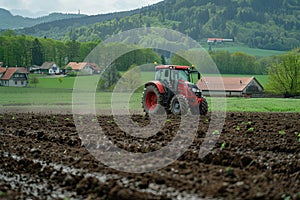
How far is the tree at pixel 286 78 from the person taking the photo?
184ft

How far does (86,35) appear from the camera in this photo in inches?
4304

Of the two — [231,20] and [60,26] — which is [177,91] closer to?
[60,26]

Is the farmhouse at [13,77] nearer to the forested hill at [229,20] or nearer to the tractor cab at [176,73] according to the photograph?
the tractor cab at [176,73]

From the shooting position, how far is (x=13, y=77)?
50000 mm

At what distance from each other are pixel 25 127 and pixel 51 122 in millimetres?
1691

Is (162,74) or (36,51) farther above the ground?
(36,51)

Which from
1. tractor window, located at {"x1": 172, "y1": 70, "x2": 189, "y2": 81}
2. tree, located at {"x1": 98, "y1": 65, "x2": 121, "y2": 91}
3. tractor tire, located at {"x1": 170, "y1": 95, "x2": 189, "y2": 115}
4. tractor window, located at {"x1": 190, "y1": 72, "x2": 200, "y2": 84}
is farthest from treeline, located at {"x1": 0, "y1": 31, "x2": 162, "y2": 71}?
tractor tire, located at {"x1": 170, "y1": 95, "x2": 189, "y2": 115}

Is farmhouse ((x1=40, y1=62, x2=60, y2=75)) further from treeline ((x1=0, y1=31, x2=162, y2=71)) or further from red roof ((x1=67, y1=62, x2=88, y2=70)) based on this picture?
red roof ((x1=67, y1=62, x2=88, y2=70))

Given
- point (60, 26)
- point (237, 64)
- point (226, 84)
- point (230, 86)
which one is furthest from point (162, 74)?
point (60, 26)

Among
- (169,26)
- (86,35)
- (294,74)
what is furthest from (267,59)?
(169,26)

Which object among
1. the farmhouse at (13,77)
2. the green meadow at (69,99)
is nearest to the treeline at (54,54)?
the green meadow at (69,99)

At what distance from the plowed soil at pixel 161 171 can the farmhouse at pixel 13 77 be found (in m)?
36.2

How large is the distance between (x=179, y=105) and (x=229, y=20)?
152 m

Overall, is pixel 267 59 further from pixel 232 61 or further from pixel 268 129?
pixel 268 129
